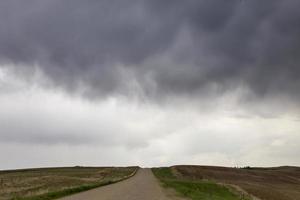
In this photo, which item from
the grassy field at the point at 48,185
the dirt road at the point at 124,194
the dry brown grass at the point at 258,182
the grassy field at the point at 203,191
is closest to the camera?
the dirt road at the point at 124,194

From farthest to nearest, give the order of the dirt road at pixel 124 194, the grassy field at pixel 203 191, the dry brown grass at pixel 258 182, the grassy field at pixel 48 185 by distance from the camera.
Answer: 1. the dry brown grass at pixel 258 182
2. the grassy field at pixel 203 191
3. the grassy field at pixel 48 185
4. the dirt road at pixel 124 194

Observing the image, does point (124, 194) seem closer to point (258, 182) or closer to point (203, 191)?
point (203, 191)

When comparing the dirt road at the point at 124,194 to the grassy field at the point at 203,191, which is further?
the grassy field at the point at 203,191

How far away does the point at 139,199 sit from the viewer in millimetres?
35406

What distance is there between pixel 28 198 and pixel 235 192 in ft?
76.6

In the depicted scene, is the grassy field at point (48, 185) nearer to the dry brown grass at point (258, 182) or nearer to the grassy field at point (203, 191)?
the grassy field at point (203, 191)

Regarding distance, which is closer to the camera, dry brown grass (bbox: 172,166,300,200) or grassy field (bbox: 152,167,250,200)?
grassy field (bbox: 152,167,250,200)

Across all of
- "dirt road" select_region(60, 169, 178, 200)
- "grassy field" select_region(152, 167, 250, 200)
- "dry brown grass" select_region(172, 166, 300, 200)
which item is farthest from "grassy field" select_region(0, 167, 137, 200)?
"dry brown grass" select_region(172, 166, 300, 200)

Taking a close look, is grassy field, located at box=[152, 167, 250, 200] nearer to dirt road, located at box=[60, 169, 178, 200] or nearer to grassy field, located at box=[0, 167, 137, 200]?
dirt road, located at box=[60, 169, 178, 200]

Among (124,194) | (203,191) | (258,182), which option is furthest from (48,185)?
(258,182)

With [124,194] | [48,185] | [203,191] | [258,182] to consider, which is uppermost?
[258,182]

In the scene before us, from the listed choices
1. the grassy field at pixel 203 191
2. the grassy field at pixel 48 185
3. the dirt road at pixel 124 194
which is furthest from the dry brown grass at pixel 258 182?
the grassy field at pixel 48 185

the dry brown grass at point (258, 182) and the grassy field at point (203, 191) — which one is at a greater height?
the dry brown grass at point (258, 182)

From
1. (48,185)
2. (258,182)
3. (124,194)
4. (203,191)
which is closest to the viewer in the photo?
(124,194)
